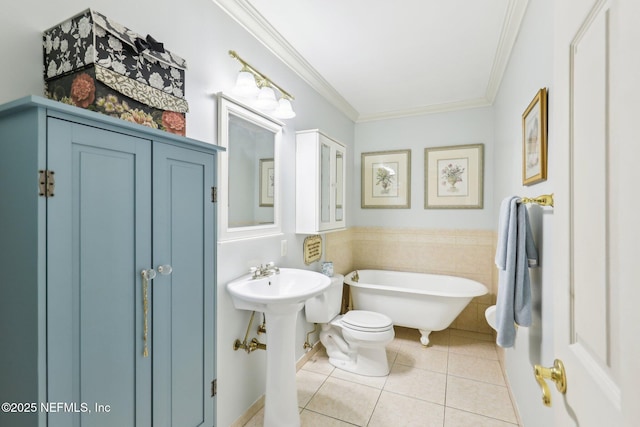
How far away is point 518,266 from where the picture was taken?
1.40 metres

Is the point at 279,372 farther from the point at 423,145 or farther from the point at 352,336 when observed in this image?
the point at 423,145

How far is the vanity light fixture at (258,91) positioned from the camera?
1726 millimetres

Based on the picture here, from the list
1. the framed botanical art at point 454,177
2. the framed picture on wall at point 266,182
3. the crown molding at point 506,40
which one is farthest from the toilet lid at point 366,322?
the crown molding at point 506,40

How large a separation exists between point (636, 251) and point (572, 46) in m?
0.51

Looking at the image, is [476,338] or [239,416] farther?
[476,338]

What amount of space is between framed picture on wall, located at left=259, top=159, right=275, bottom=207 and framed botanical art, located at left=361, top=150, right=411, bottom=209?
75.4 inches

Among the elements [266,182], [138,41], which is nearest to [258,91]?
[266,182]

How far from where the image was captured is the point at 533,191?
1.56m

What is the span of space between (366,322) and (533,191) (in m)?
1.57

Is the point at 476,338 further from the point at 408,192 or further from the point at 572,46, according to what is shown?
the point at 572,46

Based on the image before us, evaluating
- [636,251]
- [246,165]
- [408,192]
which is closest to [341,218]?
[408,192]

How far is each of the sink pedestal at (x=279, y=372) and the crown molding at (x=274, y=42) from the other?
5.85 feet

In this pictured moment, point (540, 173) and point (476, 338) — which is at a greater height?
point (540, 173)

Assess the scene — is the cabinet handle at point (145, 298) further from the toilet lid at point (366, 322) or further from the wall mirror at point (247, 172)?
the toilet lid at point (366, 322)
